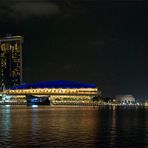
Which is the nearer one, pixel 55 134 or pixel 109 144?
pixel 109 144

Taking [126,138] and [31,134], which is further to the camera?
[31,134]

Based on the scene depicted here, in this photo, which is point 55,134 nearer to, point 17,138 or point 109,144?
point 17,138

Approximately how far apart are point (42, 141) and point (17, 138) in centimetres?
421

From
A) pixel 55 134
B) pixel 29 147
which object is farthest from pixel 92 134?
pixel 29 147

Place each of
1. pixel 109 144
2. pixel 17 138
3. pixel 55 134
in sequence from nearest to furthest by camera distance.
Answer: pixel 109 144, pixel 17 138, pixel 55 134

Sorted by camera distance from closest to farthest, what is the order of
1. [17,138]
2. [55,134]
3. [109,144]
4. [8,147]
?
[8,147]
[109,144]
[17,138]
[55,134]

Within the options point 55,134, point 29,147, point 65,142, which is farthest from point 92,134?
point 29,147

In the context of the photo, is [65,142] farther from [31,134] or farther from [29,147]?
[31,134]

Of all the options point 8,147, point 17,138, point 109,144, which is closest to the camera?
point 8,147

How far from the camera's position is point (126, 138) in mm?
58656

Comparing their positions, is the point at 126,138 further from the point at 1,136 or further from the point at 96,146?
the point at 1,136

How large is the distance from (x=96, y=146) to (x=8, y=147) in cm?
921

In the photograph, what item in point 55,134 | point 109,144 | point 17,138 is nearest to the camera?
point 109,144

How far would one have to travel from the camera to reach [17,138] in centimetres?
5731
